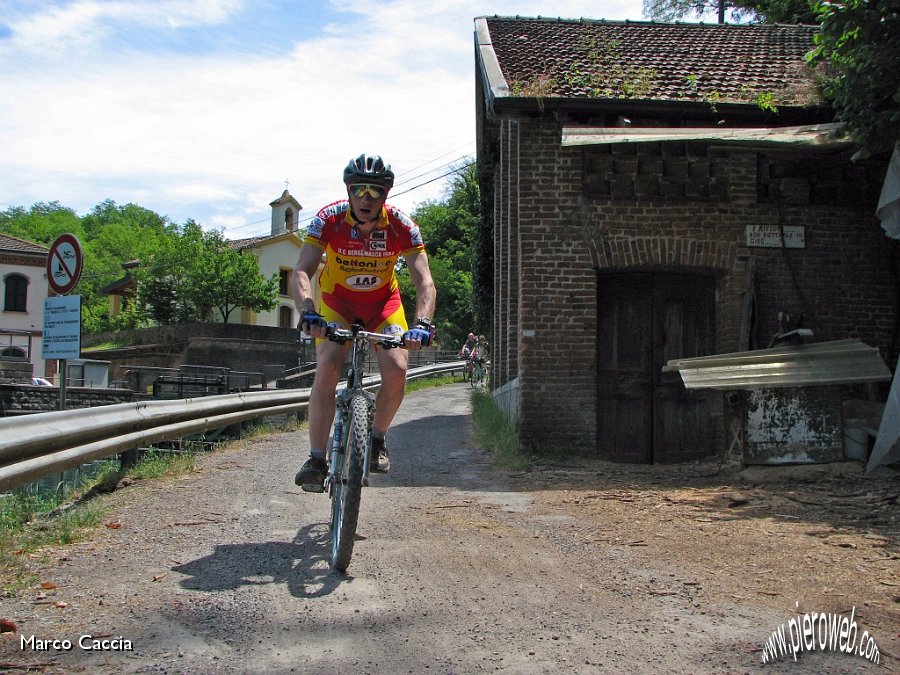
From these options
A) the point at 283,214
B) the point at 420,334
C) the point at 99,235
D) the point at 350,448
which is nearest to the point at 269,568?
the point at 350,448

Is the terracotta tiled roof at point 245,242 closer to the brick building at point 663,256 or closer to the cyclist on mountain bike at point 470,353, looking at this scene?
the cyclist on mountain bike at point 470,353

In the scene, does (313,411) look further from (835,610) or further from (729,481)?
(729,481)

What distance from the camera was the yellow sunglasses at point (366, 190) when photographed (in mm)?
4879

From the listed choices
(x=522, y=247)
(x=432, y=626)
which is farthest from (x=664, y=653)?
(x=522, y=247)

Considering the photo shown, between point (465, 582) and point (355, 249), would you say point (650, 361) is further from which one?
point (465, 582)

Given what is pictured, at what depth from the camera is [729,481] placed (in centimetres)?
805

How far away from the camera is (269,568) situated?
14.1 feet

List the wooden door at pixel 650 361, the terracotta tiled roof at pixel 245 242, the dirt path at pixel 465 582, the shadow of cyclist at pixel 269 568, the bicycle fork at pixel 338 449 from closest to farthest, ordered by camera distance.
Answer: the dirt path at pixel 465 582 → the shadow of cyclist at pixel 269 568 → the bicycle fork at pixel 338 449 → the wooden door at pixel 650 361 → the terracotta tiled roof at pixel 245 242

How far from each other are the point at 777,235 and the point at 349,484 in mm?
7572

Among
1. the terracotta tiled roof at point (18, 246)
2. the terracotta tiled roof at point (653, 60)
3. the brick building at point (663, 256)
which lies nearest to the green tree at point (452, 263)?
the terracotta tiled roof at point (18, 246)

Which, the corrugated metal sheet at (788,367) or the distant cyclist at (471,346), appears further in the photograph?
the distant cyclist at (471,346)

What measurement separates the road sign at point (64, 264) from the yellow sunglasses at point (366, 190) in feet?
17.3

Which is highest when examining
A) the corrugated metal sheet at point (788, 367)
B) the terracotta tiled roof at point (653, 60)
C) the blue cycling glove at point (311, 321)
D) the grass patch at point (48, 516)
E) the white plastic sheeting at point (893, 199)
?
the terracotta tiled roof at point (653, 60)

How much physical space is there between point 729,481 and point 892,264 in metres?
4.06
